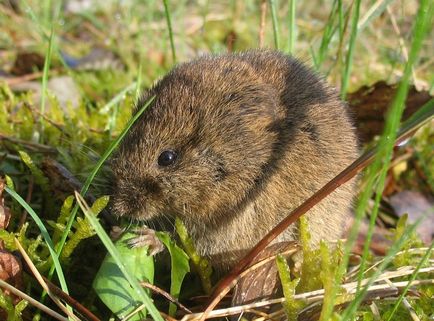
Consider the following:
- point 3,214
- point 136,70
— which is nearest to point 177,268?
point 3,214

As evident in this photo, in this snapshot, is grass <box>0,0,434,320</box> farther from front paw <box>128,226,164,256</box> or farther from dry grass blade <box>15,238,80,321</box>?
front paw <box>128,226,164,256</box>

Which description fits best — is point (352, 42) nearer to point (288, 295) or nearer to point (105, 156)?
point (288, 295)

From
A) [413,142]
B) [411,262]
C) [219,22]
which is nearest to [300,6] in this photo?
[219,22]

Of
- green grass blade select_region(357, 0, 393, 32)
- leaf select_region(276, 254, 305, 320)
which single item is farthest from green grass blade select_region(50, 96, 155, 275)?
green grass blade select_region(357, 0, 393, 32)

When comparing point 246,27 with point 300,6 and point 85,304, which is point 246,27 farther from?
point 85,304

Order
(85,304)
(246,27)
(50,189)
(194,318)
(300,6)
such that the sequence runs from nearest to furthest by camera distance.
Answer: (194,318), (85,304), (50,189), (246,27), (300,6)

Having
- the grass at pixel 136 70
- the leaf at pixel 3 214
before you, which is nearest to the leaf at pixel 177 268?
the grass at pixel 136 70

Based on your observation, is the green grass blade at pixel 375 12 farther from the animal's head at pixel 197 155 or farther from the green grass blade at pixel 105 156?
the green grass blade at pixel 105 156
